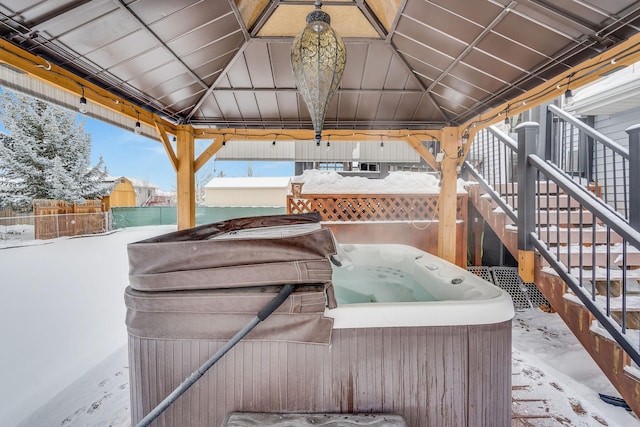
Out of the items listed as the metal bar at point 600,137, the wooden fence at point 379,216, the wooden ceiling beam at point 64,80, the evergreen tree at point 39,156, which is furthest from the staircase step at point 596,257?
the evergreen tree at point 39,156

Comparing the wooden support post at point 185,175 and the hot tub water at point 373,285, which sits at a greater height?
the wooden support post at point 185,175

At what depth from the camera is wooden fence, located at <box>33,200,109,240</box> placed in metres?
6.93

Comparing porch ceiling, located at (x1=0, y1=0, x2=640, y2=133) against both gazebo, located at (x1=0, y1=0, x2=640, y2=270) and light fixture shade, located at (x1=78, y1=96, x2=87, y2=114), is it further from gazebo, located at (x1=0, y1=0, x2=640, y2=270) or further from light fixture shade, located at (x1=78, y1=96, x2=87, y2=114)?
light fixture shade, located at (x1=78, y1=96, x2=87, y2=114)

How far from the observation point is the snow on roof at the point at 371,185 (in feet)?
16.0

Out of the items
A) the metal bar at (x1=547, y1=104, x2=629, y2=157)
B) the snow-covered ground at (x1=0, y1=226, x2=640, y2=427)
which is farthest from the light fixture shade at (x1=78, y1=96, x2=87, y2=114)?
the metal bar at (x1=547, y1=104, x2=629, y2=157)

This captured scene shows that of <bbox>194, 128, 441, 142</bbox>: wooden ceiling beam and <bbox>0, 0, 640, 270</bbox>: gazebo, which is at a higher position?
<bbox>0, 0, 640, 270</bbox>: gazebo

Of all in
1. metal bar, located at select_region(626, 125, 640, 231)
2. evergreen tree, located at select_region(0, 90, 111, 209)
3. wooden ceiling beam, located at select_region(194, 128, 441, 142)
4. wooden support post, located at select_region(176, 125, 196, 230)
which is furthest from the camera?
evergreen tree, located at select_region(0, 90, 111, 209)

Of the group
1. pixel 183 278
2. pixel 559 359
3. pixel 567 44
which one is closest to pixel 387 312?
pixel 183 278

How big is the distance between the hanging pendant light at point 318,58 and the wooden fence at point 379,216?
3.16 meters

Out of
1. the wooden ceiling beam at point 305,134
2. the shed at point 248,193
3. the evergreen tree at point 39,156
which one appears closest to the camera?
the wooden ceiling beam at point 305,134

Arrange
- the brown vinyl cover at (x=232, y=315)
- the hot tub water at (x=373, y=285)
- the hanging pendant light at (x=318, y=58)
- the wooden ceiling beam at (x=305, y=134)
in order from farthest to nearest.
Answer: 1. the wooden ceiling beam at (x=305, y=134)
2. the hot tub water at (x=373, y=285)
3. the hanging pendant light at (x=318, y=58)
4. the brown vinyl cover at (x=232, y=315)

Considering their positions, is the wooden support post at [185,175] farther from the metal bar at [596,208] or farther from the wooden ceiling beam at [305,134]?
the metal bar at [596,208]

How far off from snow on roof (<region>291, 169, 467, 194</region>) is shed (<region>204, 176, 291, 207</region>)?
7.77 metres

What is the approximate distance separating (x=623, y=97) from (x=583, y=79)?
252 centimetres
